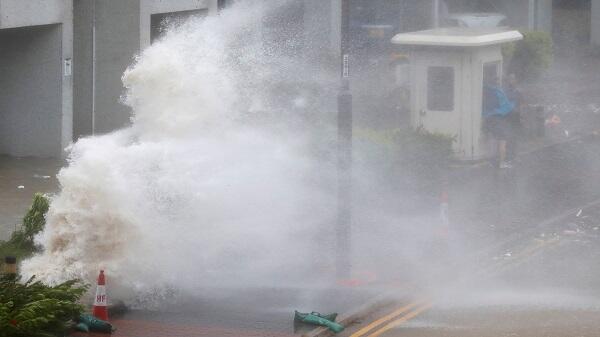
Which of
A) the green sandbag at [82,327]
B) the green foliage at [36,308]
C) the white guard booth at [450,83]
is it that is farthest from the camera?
the white guard booth at [450,83]

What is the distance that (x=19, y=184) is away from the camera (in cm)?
1923

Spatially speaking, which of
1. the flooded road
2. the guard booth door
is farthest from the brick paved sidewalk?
the guard booth door

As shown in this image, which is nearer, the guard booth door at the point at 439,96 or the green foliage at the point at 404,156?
the green foliage at the point at 404,156

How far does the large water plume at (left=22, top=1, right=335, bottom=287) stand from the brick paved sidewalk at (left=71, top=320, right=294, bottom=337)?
2.59ft

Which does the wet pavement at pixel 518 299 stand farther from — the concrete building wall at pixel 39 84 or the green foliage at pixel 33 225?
the concrete building wall at pixel 39 84

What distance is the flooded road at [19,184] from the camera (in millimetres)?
16375

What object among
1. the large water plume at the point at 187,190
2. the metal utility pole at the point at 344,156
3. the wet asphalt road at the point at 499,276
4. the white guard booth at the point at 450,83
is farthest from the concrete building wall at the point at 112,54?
the metal utility pole at the point at 344,156

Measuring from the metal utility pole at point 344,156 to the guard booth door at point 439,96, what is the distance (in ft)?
24.6

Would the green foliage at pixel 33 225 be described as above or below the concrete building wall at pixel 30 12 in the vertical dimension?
below

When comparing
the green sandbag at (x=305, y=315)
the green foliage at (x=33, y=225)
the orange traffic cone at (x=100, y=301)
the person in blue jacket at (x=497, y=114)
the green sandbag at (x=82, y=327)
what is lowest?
the green sandbag at (x=82, y=327)

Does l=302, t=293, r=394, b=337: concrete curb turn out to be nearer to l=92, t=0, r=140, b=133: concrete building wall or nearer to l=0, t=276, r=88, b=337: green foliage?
l=0, t=276, r=88, b=337: green foliage

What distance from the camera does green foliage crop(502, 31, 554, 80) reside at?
27.9 metres

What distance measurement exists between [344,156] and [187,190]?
1809 mm

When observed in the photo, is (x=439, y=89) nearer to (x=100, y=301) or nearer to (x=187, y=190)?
(x=187, y=190)
